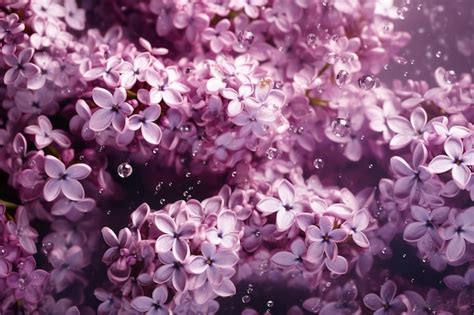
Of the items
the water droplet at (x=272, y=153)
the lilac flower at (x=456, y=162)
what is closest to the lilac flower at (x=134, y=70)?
the water droplet at (x=272, y=153)

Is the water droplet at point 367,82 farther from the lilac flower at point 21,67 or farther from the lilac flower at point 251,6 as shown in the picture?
the lilac flower at point 21,67

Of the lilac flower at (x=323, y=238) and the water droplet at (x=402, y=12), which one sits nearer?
the lilac flower at (x=323, y=238)

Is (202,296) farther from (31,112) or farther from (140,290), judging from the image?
(31,112)

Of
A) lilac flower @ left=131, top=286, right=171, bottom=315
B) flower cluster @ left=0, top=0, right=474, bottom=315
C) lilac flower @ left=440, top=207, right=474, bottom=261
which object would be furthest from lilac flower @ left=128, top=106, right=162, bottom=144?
lilac flower @ left=440, top=207, right=474, bottom=261

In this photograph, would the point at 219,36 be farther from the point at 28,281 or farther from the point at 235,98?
the point at 28,281

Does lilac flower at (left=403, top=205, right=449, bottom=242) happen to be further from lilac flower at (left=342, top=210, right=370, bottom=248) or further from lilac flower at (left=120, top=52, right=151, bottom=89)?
lilac flower at (left=120, top=52, right=151, bottom=89)

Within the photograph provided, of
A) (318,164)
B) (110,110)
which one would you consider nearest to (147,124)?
(110,110)
